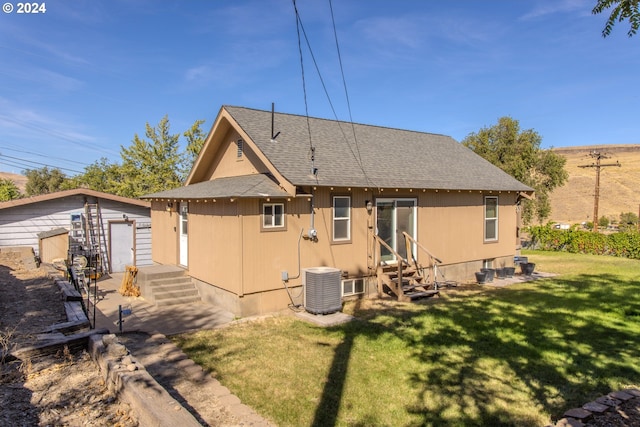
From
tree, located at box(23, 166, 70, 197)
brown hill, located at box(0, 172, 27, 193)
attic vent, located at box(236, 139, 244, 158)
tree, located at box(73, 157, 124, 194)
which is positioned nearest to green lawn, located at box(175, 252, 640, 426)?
attic vent, located at box(236, 139, 244, 158)

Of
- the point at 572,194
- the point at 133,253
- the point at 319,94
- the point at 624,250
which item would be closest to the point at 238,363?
the point at 319,94

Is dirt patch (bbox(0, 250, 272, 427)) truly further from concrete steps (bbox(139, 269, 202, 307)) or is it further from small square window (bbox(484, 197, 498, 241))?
small square window (bbox(484, 197, 498, 241))

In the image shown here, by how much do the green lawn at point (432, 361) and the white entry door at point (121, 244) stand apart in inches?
389

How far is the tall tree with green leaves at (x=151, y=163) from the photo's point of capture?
29344 mm

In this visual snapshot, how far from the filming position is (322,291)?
975 cm

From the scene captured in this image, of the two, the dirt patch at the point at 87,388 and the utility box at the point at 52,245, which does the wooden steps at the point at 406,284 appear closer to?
the dirt patch at the point at 87,388

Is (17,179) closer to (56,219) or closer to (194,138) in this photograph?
(194,138)

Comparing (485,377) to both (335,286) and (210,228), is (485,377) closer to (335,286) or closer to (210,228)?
(335,286)

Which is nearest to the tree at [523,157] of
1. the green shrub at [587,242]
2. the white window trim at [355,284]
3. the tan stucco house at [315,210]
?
the green shrub at [587,242]

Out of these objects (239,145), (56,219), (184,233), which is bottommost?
(184,233)

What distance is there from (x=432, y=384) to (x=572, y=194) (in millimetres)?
74091

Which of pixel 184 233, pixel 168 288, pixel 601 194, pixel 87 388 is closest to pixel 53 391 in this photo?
pixel 87 388

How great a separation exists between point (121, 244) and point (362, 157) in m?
10.6

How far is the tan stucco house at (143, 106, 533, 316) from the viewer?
10.1 m
